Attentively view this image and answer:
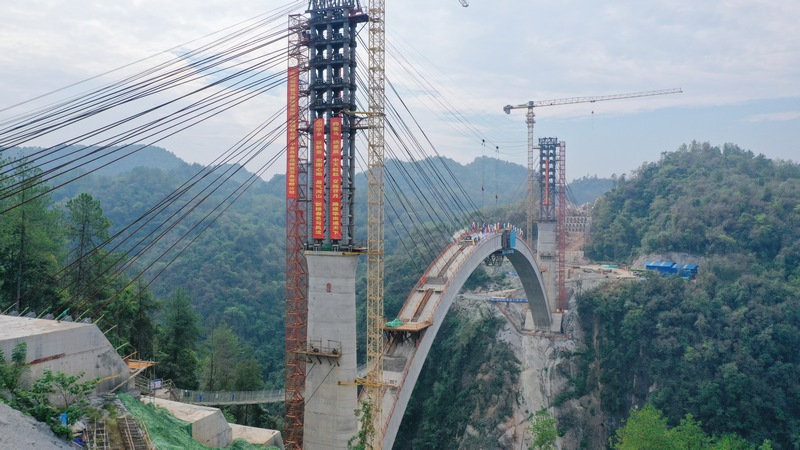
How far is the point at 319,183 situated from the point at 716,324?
44.2 meters

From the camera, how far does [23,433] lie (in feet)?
42.9

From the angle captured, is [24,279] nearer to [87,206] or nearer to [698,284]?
[87,206]

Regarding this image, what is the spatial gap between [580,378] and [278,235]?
229 feet

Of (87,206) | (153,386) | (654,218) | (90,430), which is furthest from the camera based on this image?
(654,218)

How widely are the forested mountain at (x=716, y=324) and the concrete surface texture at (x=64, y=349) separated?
44.7 m

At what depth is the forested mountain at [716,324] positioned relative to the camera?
45.2m

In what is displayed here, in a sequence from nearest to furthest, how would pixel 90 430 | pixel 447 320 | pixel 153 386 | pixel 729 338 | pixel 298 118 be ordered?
pixel 90 430 < pixel 153 386 < pixel 298 118 < pixel 729 338 < pixel 447 320

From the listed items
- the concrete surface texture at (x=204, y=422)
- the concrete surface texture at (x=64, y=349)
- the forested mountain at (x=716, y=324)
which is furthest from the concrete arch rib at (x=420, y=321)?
the forested mountain at (x=716, y=324)

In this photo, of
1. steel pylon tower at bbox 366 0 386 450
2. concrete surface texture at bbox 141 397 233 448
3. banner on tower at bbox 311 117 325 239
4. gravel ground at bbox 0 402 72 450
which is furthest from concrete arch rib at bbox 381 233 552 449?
gravel ground at bbox 0 402 72 450

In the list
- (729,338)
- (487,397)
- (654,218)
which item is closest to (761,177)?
(654,218)

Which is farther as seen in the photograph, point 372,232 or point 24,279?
point 24,279

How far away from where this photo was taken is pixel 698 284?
54.8 m

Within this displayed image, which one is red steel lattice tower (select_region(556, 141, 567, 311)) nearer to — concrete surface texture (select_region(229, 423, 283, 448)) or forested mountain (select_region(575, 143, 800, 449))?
forested mountain (select_region(575, 143, 800, 449))

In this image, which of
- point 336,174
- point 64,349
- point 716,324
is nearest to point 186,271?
point 336,174
